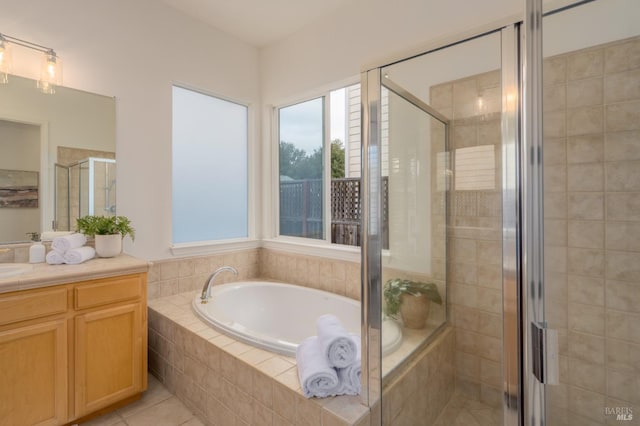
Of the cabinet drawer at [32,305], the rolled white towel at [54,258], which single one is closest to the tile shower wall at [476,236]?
the cabinet drawer at [32,305]

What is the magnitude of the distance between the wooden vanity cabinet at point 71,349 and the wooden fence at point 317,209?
1.51m

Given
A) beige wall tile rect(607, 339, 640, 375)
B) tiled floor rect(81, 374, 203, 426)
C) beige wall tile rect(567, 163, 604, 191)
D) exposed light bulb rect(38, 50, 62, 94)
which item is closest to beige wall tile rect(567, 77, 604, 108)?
beige wall tile rect(567, 163, 604, 191)

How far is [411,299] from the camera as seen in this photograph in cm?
144

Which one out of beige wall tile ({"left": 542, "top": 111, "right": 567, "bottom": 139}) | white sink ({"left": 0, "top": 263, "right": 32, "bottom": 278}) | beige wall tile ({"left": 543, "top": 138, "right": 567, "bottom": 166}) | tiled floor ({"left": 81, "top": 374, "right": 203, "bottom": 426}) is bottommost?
tiled floor ({"left": 81, "top": 374, "right": 203, "bottom": 426})

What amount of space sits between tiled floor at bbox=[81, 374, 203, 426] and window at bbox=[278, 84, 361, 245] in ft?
5.49

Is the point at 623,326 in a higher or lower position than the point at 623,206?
lower

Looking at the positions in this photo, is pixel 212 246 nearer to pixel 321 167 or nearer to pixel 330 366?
pixel 321 167

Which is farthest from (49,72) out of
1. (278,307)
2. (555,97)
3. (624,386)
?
(624,386)

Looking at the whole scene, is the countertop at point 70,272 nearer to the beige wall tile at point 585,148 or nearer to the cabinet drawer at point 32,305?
the cabinet drawer at point 32,305

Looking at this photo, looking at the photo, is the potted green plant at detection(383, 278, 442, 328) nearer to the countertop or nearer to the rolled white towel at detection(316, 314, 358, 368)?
the rolled white towel at detection(316, 314, 358, 368)

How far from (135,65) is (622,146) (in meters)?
3.00

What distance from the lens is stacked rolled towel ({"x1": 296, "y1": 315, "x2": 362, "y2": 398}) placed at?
51.8 inches

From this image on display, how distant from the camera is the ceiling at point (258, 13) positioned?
2.54 m

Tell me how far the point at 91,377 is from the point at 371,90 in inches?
83.7
